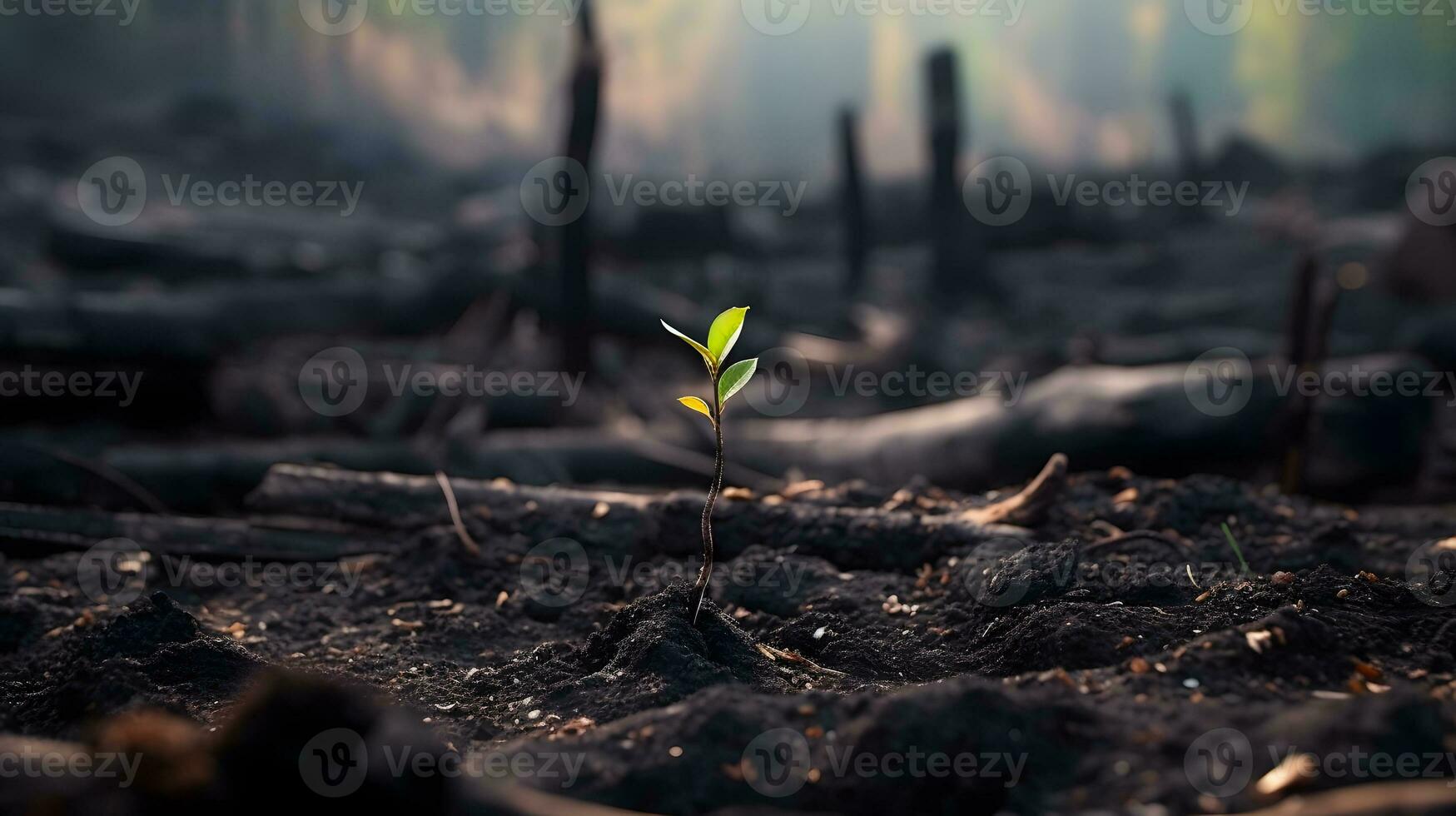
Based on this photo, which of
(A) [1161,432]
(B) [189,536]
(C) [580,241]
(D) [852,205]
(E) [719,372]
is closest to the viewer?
(E) [719,372]

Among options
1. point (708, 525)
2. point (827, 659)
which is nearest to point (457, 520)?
point (708, 525)

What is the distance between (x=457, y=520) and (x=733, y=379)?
1439mm

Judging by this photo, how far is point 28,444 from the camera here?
154 inches

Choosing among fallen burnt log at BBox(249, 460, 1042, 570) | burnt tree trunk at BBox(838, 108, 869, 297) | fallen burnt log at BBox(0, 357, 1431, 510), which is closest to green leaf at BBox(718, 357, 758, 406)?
fallen burnt log at BBox(249, 460, 1042, 570)

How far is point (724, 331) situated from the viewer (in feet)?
6.80

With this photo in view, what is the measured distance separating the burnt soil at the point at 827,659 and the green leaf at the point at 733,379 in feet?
1.85

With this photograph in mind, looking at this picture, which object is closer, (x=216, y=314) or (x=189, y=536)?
(x=189, y=536)

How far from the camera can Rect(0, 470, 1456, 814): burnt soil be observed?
4.71 ft

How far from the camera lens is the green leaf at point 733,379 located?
2150mm

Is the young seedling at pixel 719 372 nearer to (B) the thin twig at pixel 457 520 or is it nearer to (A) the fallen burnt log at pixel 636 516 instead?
(A) the fallen burnt log at pixel 636 516

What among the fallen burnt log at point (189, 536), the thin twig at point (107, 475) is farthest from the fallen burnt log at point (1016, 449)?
the fallen burnt log at point (189, 536)

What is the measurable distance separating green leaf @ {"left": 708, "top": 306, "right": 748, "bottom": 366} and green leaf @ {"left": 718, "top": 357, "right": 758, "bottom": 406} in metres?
0.05

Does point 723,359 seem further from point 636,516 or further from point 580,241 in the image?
point 580,241

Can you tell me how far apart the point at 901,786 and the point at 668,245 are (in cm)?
1437
